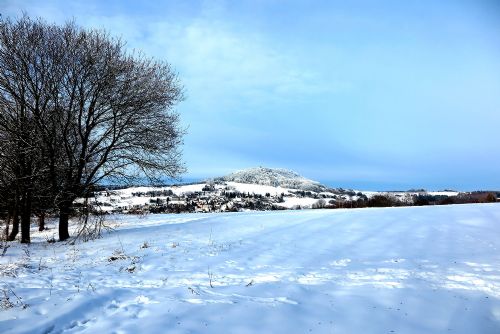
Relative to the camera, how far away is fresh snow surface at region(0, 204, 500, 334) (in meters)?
5.78

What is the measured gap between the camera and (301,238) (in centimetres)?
1259

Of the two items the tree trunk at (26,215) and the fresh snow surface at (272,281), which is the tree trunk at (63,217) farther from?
the fresh snow surface at (272,281)

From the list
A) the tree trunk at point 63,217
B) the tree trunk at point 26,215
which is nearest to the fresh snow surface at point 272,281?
the tree trunk at point 26,215

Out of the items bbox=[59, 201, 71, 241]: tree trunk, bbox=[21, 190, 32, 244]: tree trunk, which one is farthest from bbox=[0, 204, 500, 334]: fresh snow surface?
bbox=[59, 201, 71, 241]: tree trunk

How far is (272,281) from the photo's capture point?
26.0 ft

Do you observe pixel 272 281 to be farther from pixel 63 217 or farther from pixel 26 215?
pixel 26 215

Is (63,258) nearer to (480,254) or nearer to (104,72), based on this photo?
(104,72)

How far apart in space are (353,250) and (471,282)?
353 cm

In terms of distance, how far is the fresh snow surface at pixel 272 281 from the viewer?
5.78m

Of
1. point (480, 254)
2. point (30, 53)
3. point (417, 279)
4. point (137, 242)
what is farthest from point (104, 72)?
point (480, 254)

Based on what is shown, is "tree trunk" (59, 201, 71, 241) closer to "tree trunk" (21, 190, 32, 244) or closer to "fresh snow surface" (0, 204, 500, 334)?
"tree trunk" (21, 190, 32, 244)

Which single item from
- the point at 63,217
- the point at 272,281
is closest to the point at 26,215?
the point at 63,217

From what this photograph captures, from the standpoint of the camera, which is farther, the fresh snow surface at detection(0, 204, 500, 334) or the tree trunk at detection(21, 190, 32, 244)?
the tree trunk at detection(21, 190, 32, 244)

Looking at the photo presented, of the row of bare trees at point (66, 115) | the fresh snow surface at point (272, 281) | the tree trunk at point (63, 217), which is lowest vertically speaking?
the fresh snow surface at point (272, 281)
